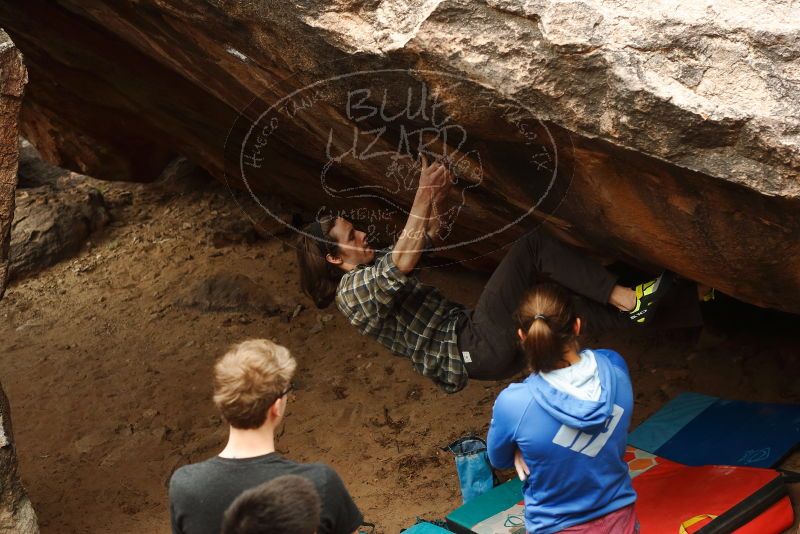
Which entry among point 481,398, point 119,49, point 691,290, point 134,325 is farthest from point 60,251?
point 691,290

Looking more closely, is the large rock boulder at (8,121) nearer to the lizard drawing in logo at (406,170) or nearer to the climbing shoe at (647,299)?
the lizard drawing in logo at (406,170)

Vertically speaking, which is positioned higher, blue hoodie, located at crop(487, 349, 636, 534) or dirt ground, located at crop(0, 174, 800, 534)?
blue hoodie, located at crop(487, 349, 636, 534)

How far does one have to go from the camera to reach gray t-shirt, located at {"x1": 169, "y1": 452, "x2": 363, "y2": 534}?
2.14m

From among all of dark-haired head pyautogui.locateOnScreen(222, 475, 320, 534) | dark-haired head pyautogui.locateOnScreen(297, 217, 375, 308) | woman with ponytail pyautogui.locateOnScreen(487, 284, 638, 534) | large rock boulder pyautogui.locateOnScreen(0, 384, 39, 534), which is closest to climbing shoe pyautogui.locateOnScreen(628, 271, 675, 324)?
woman with ponytail pyautogui.locateOnScreen(487, 284, 638, 534)

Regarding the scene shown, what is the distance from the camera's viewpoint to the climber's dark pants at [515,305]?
10.8 ft

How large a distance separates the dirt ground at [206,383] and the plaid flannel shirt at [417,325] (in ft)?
3.03

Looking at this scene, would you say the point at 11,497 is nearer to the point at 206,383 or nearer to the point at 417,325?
the point at 417,325

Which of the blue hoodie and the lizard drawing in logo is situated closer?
the blue hoodie

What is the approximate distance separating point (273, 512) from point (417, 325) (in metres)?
1.67

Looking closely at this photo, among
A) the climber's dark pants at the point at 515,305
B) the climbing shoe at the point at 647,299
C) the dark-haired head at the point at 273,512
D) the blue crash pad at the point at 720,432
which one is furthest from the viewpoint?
the blue crash pad at the point at 720,432

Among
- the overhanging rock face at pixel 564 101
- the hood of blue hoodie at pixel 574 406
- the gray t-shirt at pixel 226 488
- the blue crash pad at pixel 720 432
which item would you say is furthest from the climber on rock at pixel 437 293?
the gray t-shirt at pixel 226 488

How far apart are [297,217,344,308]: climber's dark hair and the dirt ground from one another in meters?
1.16

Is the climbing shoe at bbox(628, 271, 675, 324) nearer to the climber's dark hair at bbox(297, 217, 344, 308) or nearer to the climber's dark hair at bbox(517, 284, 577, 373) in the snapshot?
the climber's dark hair at bbox(517, 284, 577, 373)

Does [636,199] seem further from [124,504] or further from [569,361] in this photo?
[124,504]
